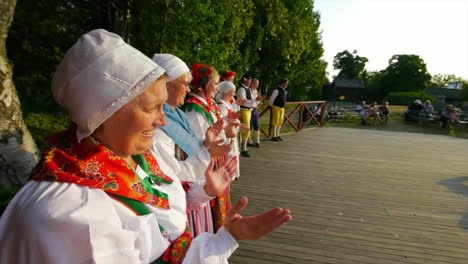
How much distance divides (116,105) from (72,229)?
359 mm

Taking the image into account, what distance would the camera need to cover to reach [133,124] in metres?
0.91

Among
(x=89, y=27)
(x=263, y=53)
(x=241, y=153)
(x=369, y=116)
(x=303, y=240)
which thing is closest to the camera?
(x=303, y=240)

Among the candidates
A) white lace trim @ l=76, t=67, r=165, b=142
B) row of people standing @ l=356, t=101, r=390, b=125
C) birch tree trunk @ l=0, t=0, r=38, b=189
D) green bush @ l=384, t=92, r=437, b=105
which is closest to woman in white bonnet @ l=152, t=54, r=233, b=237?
white lace trim @ l=76, t=67, r=165, b=142

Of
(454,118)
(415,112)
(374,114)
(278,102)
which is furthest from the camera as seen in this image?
(415,112)

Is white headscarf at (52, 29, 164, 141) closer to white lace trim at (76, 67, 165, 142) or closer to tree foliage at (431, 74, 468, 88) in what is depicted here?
white lace trim at (76, 67, 165, 142)

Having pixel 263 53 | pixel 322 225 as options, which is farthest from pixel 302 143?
pixel 263 53

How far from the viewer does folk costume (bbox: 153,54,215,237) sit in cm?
186

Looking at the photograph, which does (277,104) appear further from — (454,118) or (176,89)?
(454,118)

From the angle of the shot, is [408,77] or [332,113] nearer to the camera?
[332,113]

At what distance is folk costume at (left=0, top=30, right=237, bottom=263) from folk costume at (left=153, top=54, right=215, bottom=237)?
2.77 ft

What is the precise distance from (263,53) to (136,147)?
22.7m

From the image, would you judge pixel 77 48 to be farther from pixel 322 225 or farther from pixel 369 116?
pixel 369 116

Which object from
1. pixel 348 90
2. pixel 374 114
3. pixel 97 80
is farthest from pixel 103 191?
pixel 348 90

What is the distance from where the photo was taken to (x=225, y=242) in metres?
0.98
